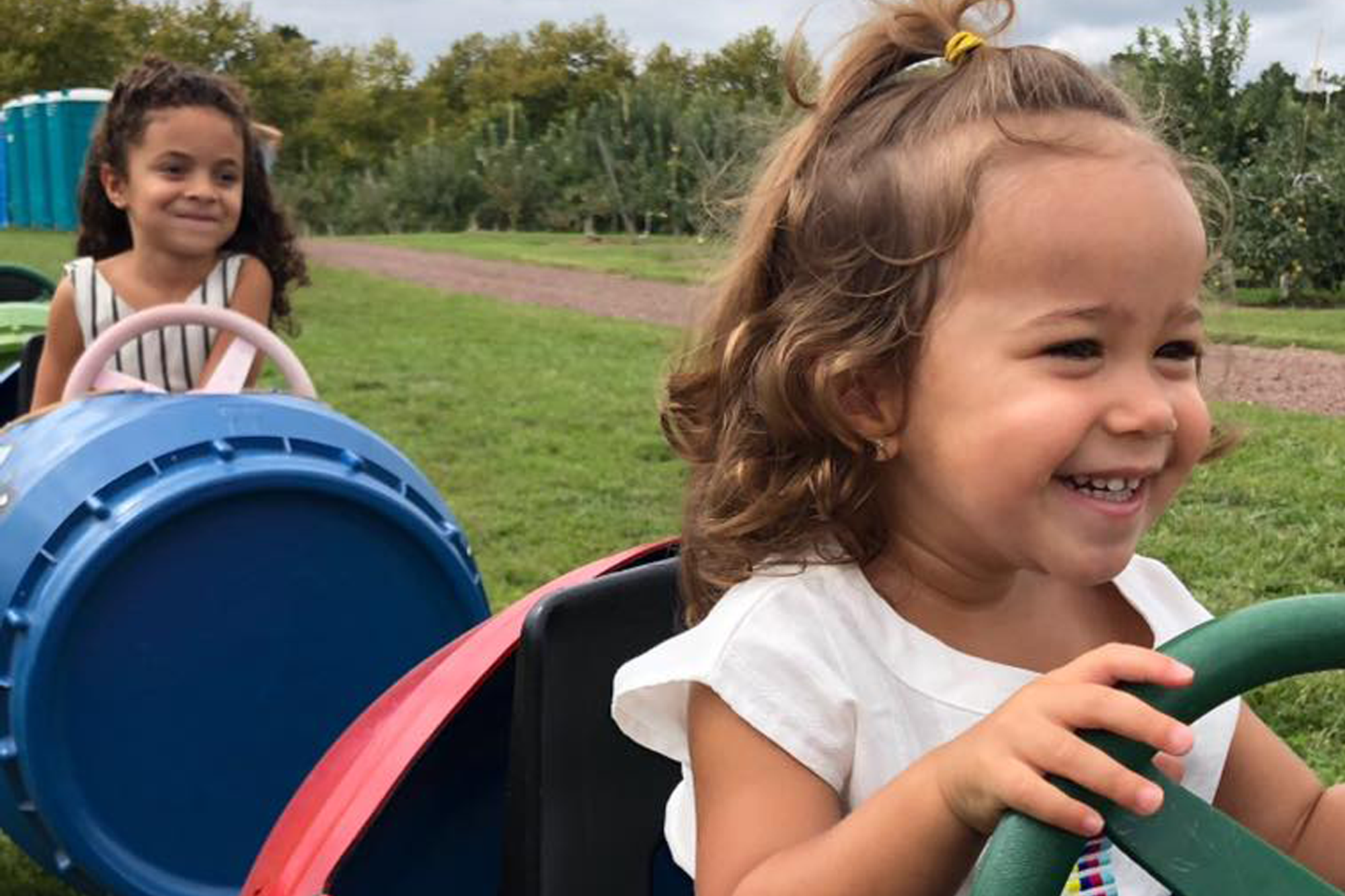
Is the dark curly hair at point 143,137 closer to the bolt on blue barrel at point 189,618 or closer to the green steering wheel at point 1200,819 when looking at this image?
the bolt on blue barrel at point 189,618

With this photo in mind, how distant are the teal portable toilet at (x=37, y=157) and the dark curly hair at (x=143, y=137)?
1407 cm

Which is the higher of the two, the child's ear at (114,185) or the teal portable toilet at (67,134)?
the child's ear at (114,185)

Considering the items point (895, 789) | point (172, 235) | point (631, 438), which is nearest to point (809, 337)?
point (895, 789)

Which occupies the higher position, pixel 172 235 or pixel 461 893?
pixel 172 235

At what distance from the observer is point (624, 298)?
11844mm

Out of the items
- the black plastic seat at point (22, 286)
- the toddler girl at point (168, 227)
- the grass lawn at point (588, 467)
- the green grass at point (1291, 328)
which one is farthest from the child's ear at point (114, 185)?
the green grass at point (1291, 328)

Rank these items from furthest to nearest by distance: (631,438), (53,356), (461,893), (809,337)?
(631,438)
(53,356)
(461,893)
(809,337)

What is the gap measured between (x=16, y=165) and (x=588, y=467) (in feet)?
54.0

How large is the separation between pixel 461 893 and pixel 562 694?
31 centimetres

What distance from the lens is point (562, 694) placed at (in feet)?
4.43

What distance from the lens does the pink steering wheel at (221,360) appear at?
2424mm

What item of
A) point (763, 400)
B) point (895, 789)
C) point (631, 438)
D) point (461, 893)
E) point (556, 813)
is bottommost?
point (631, 438)

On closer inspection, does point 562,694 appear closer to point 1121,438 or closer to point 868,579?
point 868,579

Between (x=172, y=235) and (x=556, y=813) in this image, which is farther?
(x=172, y=235)
